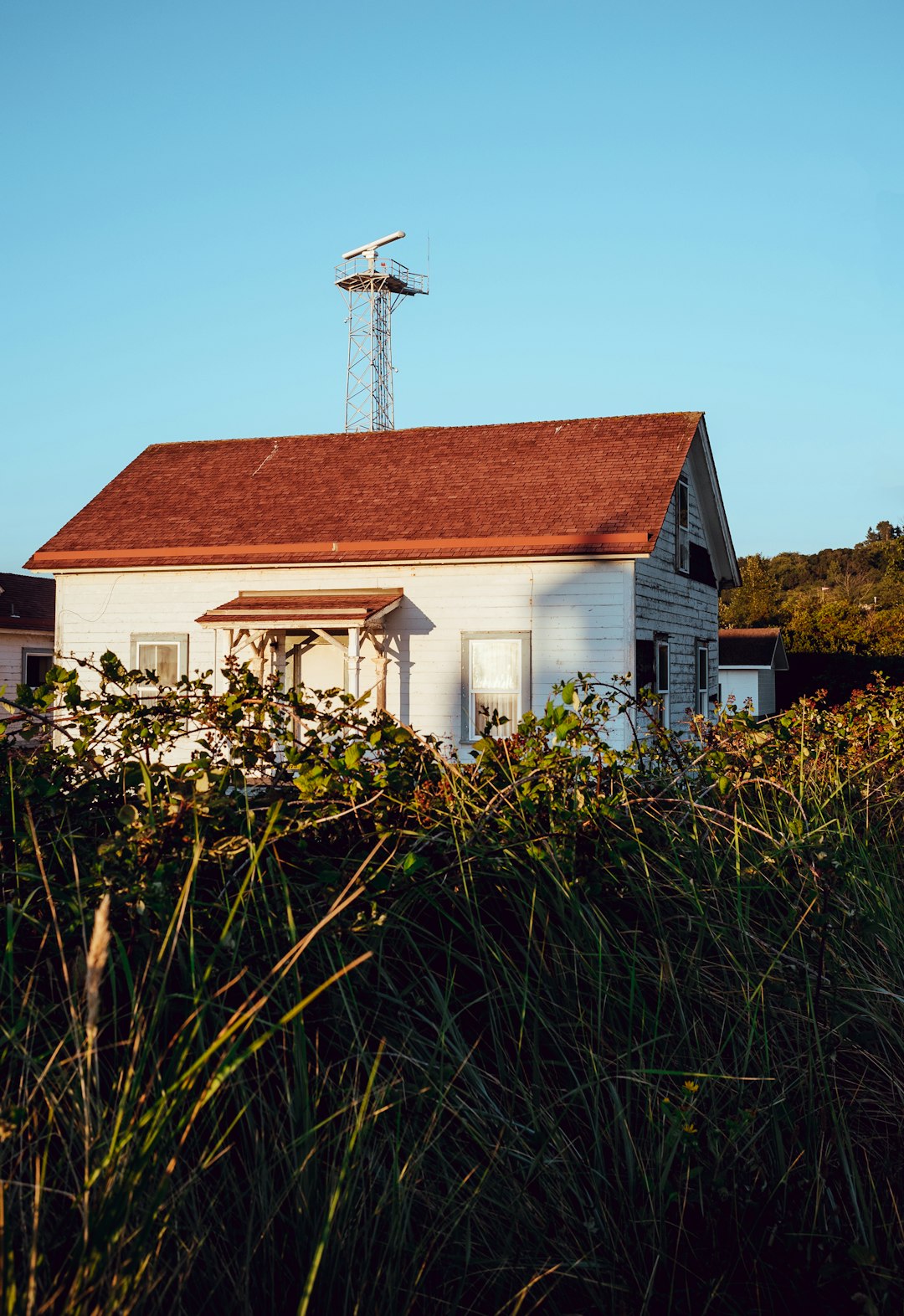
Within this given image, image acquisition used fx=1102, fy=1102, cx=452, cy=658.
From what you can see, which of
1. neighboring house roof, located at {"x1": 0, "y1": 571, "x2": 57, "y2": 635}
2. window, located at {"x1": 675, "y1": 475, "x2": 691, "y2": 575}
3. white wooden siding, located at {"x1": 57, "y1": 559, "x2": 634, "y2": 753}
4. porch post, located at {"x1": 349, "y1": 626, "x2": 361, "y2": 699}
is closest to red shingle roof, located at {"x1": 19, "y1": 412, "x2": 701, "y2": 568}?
white wooden siding, located at {"x1": 57, "y1": 559, "x2": 634, "y2": 753}

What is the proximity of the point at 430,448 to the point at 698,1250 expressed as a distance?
16.9 m

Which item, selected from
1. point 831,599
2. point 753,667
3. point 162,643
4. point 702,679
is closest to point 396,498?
point 162,643

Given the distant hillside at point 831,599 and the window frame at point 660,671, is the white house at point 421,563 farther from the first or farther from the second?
the distant hillside at point 831,599

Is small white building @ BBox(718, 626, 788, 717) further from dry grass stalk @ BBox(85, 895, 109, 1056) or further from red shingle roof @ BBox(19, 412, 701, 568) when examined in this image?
dry grass stalk @ BBox(85, 895, 109, 1056)

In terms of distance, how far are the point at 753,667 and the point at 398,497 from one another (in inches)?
526

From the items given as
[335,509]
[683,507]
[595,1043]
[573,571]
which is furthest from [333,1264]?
[683,507]

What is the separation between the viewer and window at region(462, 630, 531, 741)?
15531 mm

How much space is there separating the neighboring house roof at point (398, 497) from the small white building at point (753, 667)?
8259 millimetres

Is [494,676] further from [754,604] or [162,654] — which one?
[754,604]

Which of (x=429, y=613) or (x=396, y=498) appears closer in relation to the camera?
(x=429, y=613)

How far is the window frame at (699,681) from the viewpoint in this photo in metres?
19.4

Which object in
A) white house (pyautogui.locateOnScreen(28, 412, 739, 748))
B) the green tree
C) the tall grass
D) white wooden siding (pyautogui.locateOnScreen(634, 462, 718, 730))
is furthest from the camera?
the green tree

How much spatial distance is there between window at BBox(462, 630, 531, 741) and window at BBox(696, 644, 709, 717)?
524 centimetres

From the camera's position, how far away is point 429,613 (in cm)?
1599
